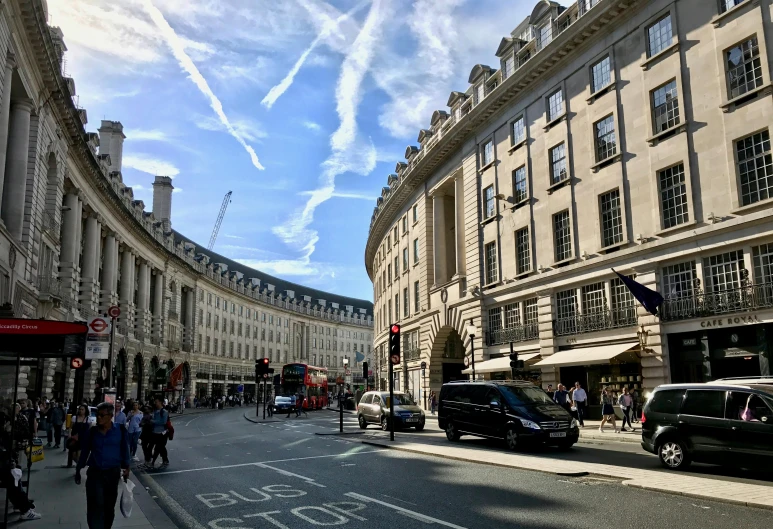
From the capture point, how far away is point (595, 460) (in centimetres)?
1442

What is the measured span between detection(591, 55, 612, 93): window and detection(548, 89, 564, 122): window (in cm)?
195

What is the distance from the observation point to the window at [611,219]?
25906 mm

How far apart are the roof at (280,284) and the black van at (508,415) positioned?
A: 245 ft

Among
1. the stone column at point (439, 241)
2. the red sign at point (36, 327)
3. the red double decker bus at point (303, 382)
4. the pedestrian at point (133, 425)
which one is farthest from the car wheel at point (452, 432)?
the red double decker bus at point (303, 382)

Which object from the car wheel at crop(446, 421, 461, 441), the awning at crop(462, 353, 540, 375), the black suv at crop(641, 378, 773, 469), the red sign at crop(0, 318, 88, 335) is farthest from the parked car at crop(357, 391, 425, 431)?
the red sign at crop(0, 318, 88, 335)

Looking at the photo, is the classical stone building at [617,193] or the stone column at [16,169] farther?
the stone column at [16,169]

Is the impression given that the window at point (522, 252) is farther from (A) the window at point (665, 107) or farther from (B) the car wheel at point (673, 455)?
(B) the car wheel at point (673, 455)

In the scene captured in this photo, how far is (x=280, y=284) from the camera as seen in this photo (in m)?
129

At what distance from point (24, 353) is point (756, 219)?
20083mm

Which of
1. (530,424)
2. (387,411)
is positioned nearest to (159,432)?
(530,424)

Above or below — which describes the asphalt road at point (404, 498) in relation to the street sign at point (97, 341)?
below

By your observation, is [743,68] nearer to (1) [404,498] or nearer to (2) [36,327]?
(1) [404,498]

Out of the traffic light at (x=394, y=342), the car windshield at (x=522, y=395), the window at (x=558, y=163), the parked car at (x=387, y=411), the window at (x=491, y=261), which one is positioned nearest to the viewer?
the car windshield at (x=522, y=395)

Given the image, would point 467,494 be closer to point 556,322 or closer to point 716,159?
point 716,159
